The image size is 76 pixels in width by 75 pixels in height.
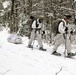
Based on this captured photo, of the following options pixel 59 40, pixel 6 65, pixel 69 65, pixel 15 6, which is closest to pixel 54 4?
pixel 15 6

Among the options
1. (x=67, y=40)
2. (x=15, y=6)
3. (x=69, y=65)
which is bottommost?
(x=69, y=65)

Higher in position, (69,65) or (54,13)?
(54,13)

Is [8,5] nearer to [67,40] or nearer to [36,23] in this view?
[36,23]

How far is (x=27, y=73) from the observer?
7320 mm

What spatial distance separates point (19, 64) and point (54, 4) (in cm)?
1102

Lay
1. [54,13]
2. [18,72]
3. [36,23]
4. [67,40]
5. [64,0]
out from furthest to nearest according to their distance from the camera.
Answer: [64,0], [54,13], [36,23], [67,40], [18,72]

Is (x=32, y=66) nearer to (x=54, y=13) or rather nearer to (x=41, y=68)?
(x=41, y=68)

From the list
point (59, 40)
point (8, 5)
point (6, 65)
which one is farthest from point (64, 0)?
point (6, 65)

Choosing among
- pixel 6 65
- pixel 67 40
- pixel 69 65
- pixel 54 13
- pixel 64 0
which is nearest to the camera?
pixel 6 65

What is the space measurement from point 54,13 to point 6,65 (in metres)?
11.0

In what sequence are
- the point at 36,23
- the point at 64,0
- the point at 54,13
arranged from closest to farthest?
the point at 36,23 → the point at 54,13 → the point at 64,0

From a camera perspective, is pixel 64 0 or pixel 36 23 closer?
pixel 36 23

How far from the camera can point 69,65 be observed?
9188 millimetres

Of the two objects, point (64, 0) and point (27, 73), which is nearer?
point (27, 73)
